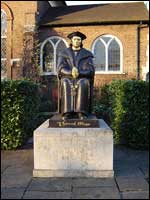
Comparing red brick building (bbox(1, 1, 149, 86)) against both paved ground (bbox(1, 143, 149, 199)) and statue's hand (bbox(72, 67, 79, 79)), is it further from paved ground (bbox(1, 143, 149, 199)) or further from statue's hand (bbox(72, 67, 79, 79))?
statue's hand (bbox(72, 67, 79, 79))

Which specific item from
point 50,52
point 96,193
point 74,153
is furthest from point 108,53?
point 96,193

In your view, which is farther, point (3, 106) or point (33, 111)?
point (33, 111)

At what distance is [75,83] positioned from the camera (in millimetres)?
7098

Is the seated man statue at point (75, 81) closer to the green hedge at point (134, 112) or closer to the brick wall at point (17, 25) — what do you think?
the green hedge at point (134, 112)

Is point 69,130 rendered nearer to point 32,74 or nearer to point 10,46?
point 32,74

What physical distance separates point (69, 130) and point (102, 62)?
17098mm

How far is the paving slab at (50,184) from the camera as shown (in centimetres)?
579

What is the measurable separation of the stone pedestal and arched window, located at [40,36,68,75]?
1703 centimetres

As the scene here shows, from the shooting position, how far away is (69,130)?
6.67 m

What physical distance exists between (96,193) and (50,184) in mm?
983

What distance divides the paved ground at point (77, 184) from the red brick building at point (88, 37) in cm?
1524

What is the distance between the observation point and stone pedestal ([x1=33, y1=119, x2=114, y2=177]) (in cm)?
657

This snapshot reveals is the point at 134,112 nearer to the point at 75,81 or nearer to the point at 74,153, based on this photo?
the point at 75,81

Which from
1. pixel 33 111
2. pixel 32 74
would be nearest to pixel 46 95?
pixel 32 74
